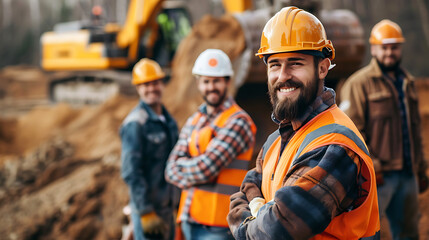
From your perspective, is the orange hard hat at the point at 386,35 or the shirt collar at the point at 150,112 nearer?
the orange hard hat at the point at 386,35

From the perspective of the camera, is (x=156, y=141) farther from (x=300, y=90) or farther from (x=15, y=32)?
(x=15, y=32)

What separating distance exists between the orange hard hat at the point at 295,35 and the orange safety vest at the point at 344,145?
238mm

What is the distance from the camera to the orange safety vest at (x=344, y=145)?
1.63m

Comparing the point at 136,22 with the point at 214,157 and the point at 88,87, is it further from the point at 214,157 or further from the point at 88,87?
the point at 214,157

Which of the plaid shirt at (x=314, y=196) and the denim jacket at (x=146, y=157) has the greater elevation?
the plaid shirt at (x=314, y=196)

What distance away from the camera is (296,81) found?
179cm

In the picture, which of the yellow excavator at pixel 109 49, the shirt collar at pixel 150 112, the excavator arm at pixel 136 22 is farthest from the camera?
the yellow excavator at pixel 109 49

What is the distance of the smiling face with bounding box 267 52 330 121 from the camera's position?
1791 mm

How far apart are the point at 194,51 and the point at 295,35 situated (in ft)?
28.0

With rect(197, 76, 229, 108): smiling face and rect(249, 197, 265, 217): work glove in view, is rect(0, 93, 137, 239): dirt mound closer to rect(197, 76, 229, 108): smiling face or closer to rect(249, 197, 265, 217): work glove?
rect(197, 76, 229, 108): smiling face

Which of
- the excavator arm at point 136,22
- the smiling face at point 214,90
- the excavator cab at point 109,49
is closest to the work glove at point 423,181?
the smiling face at point 214,90

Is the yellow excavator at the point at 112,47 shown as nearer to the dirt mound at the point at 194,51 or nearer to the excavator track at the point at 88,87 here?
the excavator track at the point at 88,87

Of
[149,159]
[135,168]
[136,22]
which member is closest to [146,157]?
[149,159]

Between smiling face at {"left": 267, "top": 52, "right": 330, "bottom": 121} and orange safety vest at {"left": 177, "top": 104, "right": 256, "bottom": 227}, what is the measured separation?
1429 mm
